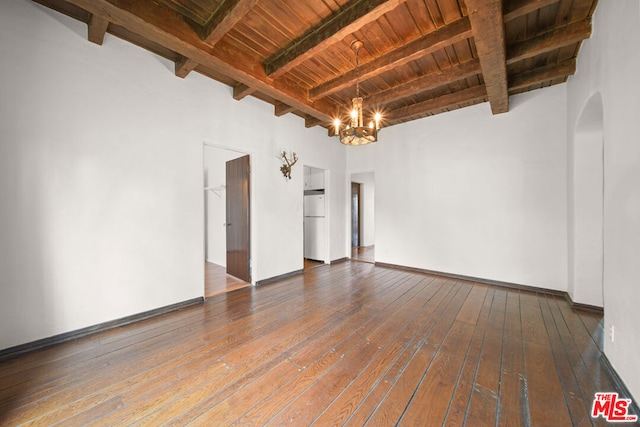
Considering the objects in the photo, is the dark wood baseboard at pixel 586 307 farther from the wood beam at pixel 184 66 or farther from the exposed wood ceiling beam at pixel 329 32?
the wood beam at pixel 184 66

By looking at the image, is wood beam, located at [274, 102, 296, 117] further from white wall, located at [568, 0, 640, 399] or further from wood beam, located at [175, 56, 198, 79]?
white wall, located at [568, 0, 640, 399]

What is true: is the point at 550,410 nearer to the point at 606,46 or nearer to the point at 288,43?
the point at 606,46

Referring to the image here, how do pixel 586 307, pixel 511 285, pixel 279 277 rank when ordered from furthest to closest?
pixel 279 277
pixel 511 285
pixel 586 307

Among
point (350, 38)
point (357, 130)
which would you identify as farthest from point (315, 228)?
point (350, 38)

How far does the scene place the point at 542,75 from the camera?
3.24 metres

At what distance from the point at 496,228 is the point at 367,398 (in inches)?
146

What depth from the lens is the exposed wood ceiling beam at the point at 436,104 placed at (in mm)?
3792

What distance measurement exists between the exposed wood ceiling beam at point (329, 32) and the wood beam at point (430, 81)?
1581 millimetres

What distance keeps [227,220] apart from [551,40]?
204 inches

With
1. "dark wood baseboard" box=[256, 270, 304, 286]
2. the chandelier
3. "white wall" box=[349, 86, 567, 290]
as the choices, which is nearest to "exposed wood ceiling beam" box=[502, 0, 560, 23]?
the chandelier

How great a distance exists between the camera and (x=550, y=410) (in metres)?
1.47

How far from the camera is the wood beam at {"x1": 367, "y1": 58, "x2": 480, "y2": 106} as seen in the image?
3.07 meters

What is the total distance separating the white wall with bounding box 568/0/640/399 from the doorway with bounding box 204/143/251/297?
402cm

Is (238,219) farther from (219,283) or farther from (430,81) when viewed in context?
(430,81)
